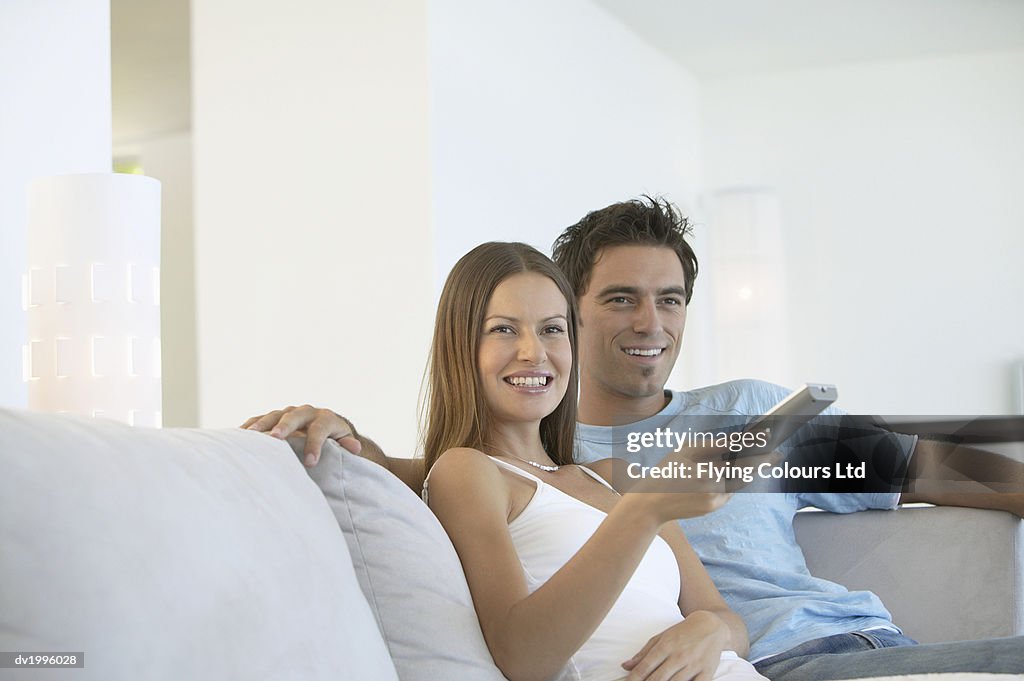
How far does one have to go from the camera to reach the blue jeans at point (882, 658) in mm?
1377

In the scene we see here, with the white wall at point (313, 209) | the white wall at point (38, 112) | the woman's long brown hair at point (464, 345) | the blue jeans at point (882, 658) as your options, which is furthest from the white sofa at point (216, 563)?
the white wall at point (313, 209)

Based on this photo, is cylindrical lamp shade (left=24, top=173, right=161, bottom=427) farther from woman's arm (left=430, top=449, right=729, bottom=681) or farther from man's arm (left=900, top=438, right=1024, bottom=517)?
man's arm (left=900, top=438, right=1024, bottom=517)

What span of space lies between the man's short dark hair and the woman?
1.61ft

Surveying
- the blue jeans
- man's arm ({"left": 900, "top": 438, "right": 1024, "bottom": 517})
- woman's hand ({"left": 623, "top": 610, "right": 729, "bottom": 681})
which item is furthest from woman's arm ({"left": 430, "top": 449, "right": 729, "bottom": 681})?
man's arm ({"left": 900, "top": 438, "right": 1024, "bottom": 517})

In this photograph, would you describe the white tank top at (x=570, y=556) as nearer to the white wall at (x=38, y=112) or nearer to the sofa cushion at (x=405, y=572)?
the sofa cushion at (x=405, y=572)

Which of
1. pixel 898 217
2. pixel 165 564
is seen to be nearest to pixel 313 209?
pixel 165 564

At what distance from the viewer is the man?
5.49ft

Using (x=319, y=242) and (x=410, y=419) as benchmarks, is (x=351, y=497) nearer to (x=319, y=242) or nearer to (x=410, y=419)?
(x=410, y=419)

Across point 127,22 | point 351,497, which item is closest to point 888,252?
point 127,22

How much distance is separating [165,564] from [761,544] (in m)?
1.23

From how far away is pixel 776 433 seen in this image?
1053mm

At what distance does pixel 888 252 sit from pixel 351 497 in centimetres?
537

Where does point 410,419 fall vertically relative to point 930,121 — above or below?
below

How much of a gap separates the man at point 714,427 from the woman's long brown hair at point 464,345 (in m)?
0.08
